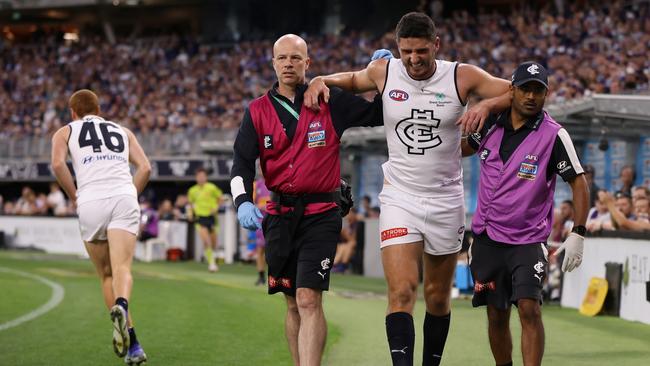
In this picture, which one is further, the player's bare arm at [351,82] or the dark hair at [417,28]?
the player's bare arm at [351,82]

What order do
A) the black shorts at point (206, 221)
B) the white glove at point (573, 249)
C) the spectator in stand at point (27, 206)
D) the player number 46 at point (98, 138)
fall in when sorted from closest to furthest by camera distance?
the white glove at point (573, 249), the player number 46 at point (98, 138), the black shorts at point (206, 221), the spectator in stand at point (27, 206)

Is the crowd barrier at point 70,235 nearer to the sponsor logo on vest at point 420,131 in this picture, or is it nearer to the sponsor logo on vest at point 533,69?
the sponsor logo on vest at point 420,131

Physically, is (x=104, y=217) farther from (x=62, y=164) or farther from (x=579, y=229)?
(x=579, y=229)

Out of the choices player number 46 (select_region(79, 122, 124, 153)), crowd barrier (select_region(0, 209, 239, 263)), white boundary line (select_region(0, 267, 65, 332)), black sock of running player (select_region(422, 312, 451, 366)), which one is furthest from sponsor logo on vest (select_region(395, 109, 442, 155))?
crowd barrier (select_region(0, 209, 239, 263))

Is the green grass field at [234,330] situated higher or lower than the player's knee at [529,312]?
lower

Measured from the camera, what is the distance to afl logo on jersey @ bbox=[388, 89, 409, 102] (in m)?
7.46

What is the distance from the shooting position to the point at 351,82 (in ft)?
25.4

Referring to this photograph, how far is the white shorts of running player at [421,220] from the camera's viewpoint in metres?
7.49

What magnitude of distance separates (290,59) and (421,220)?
4.47 feet

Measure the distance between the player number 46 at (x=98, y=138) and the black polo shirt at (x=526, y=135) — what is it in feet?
11.7

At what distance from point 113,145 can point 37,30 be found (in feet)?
170

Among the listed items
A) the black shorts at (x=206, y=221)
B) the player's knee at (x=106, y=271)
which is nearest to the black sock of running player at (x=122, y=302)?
the player's knee at (x=106, y=271)

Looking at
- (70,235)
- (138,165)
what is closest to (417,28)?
(138,165)

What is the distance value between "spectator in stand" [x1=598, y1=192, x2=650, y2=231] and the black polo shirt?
7115 millimetres
